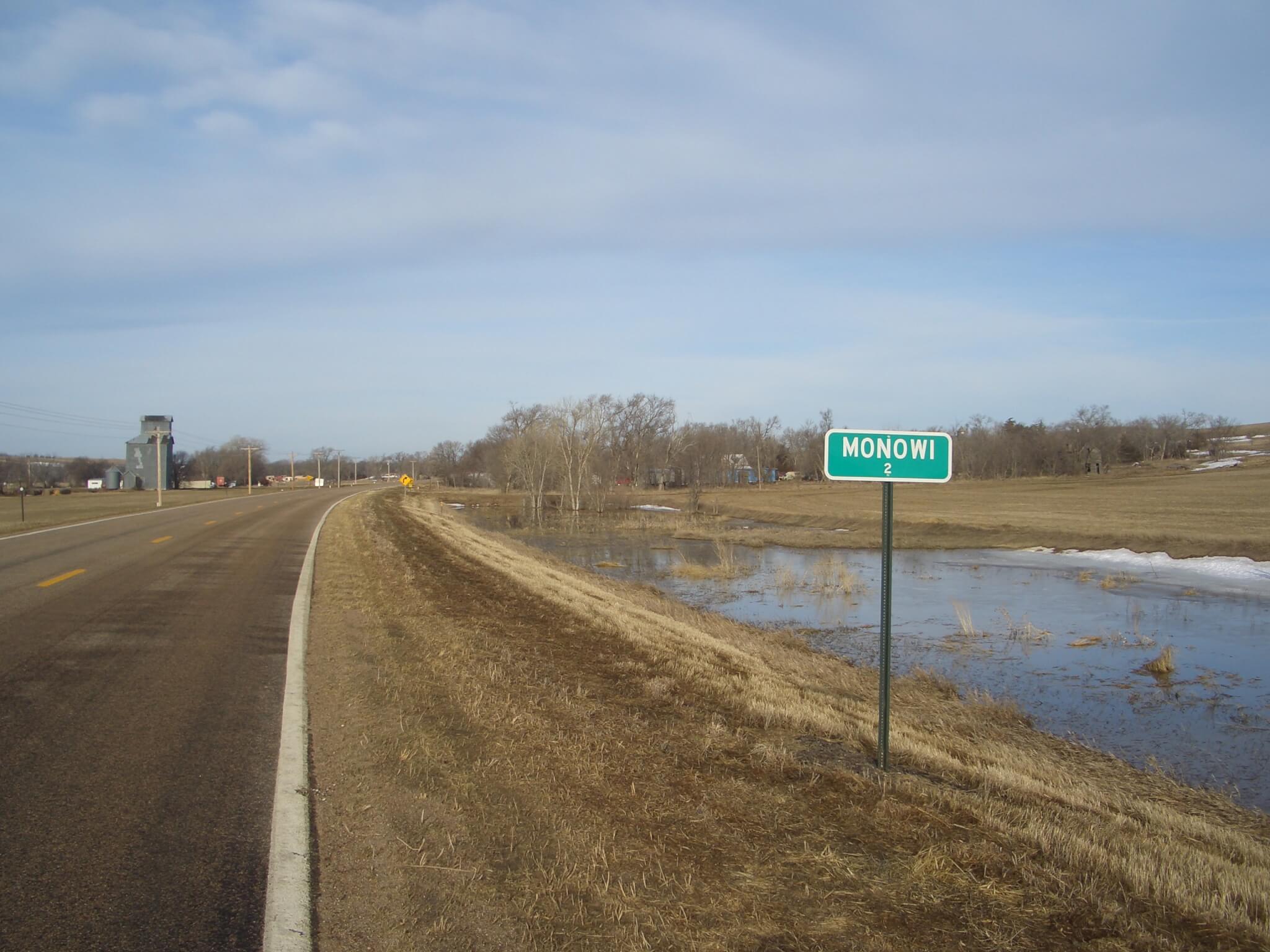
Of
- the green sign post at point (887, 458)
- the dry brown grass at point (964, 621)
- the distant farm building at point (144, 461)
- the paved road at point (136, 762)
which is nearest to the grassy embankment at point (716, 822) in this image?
the paved road at point (136, 762)

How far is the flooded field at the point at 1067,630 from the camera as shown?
33.4 feet

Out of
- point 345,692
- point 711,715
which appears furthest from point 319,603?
point 711,715

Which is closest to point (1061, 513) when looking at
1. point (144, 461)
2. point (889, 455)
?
point (889, 455)

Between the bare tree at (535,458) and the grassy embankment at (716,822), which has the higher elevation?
the bare tree at (535,458)

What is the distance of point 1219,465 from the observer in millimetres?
88375

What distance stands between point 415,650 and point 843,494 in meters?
68.9

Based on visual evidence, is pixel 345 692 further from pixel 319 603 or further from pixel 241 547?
pixel 241 547

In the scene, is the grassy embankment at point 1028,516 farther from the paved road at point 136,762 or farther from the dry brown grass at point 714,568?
the paved road at point 136,762

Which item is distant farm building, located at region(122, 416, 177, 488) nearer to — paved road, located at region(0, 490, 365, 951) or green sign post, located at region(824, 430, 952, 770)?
paved road, located at region(0, 490, 365, 951)

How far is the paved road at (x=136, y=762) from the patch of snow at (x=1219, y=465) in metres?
89.2

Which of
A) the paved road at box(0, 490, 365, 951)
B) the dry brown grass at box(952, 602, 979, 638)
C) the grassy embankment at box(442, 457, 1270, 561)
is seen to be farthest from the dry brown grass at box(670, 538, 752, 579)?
the paved road at box(0, 490, 365, 951)

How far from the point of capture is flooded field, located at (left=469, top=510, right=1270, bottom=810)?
10.2 metres

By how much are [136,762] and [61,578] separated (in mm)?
10641

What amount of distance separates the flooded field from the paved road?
8436 millimetres
